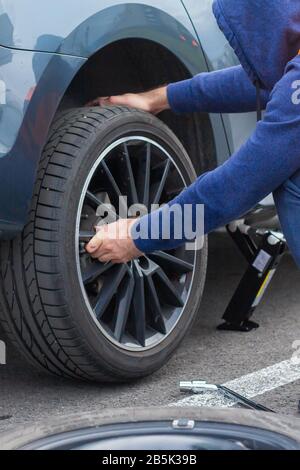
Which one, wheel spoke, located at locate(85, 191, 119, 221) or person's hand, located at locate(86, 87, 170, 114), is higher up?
person's hand, located at locate(86, 87, 170, 114)

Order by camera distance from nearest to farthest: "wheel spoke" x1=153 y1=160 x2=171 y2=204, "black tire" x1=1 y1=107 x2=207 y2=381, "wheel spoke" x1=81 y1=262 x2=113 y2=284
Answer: "black tire" x1=1 y1=107 x2=207 y2=381
"wheel spoke" x1=81 y1=262 x2=113 y2=284
"wheel spoke" x1=153 y1=160 x2=171 y2=204

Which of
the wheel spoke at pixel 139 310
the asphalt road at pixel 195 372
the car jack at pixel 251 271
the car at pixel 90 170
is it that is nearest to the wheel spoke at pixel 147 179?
the car at pixel 90 170

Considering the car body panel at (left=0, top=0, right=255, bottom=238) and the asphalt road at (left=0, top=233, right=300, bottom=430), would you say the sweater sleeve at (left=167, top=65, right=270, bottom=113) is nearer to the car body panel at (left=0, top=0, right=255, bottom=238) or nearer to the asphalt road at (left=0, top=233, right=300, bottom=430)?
the car body panel at (left=0, top=0, right=255, bottom=238)

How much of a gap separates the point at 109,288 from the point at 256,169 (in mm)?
1071

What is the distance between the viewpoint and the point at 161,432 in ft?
4.69

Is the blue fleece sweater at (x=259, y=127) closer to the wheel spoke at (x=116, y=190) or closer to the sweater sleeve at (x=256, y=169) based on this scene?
the sweater sleeve at (x=256, y=169)

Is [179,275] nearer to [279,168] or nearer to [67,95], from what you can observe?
[67,95]

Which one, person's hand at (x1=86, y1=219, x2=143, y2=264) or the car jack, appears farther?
the car jack

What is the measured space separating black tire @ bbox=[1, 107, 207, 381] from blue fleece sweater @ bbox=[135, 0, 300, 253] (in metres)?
0.63

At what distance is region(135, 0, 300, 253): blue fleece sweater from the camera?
209 cm

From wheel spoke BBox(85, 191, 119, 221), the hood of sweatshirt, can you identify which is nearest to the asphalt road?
wheel spoke BBox(85, 191, 119, 221)

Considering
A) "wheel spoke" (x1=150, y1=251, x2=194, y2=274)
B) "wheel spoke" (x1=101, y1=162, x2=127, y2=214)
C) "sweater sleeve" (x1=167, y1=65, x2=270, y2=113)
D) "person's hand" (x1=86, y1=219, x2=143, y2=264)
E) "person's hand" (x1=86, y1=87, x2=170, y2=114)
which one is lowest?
"person's hand" (x1=86, y1=219, x2=143, y2=264)

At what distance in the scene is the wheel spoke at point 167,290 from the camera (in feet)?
10.7
